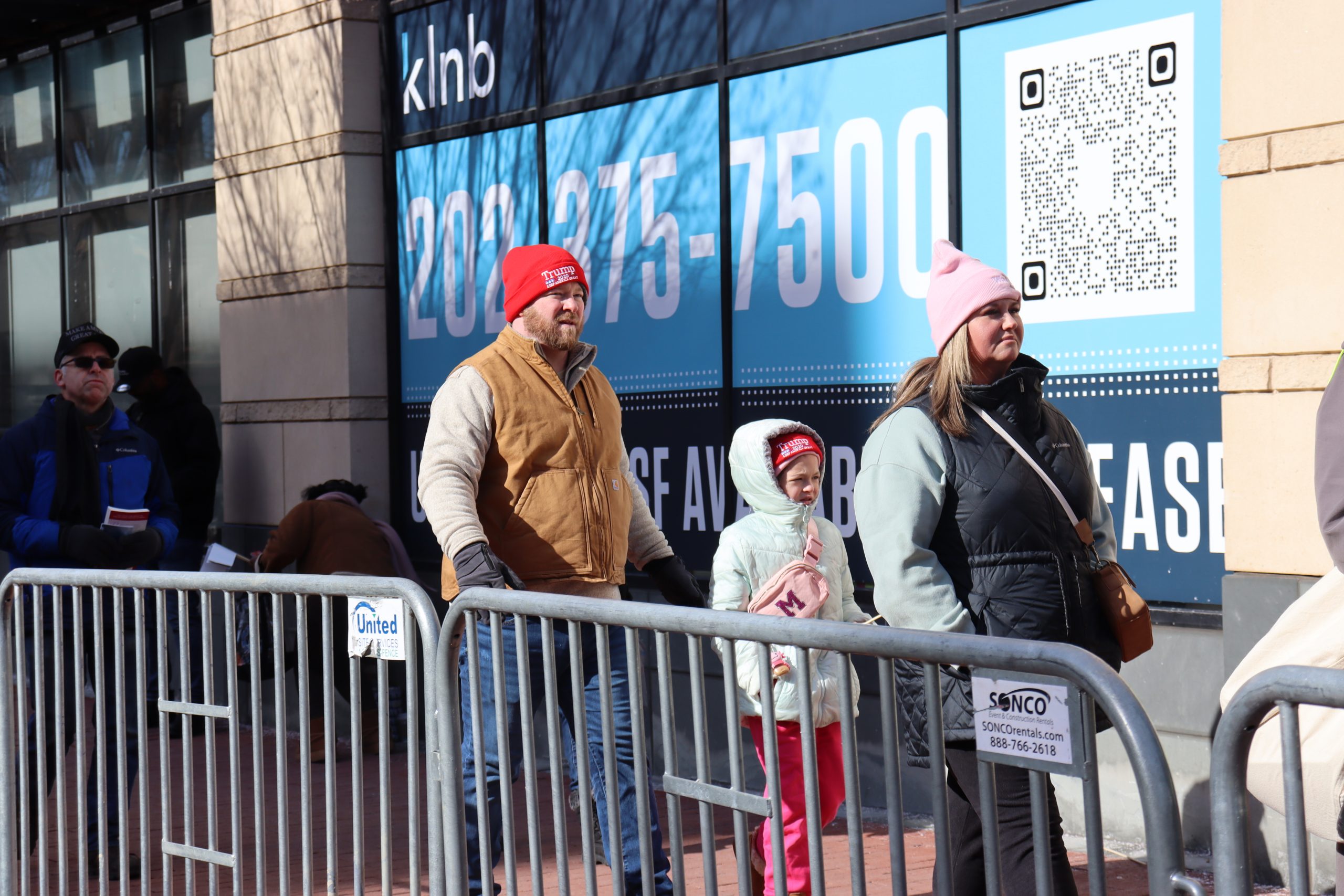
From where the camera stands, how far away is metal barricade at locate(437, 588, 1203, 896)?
2.25 meters

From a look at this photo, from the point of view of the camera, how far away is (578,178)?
8.09 m

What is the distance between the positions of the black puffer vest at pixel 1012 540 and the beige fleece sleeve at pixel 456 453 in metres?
1.33

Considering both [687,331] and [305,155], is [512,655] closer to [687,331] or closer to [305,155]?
[687,331]

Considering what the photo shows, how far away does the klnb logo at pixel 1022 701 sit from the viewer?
2.31m

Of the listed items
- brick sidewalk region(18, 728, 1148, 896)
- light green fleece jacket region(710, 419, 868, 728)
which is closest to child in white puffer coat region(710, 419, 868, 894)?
light green fleece jacket region(710, 419, 868, 728)

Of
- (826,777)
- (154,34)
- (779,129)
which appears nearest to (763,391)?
(779,129)

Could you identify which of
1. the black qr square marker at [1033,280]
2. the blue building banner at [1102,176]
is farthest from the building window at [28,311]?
the black qr square marker at [1033,280]

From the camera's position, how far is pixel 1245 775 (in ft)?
7.32

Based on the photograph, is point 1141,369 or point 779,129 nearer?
point 1141,369

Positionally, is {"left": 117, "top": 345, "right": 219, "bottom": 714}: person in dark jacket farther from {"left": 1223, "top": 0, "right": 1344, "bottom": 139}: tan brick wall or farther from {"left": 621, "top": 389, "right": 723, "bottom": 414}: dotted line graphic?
{"left": 1223, "top": 0, "right": 1344, "bottom": 139}: tan brick wall

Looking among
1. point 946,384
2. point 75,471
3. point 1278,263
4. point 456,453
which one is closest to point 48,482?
point 75,471

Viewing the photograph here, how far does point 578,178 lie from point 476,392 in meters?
3.63

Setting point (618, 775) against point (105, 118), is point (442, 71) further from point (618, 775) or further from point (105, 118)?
point (618, 775)

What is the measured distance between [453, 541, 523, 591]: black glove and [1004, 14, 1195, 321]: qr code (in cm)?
283
